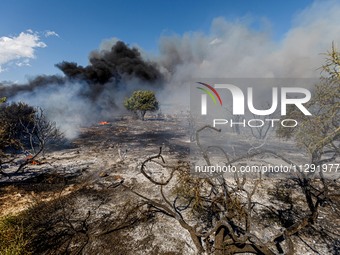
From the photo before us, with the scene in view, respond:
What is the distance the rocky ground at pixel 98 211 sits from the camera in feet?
23.1

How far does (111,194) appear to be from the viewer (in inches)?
418

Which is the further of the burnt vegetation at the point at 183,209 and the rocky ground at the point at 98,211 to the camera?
the rocky ground at the point at 98,211

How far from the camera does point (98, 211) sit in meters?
8.98

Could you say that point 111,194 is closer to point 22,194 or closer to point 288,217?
point 22,194

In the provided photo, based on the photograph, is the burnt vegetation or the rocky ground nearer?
the burnt vegetation

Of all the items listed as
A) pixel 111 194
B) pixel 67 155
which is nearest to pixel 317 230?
pixel 111 194

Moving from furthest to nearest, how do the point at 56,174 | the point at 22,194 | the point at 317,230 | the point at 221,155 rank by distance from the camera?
the point at 221,155, the point at 56,174, the point at 22,194, the point at 317,230

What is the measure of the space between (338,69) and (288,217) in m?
7.40

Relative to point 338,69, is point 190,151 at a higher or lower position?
lower

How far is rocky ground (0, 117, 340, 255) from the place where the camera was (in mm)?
7043

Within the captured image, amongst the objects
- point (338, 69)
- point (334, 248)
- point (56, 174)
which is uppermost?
point (338, 69)

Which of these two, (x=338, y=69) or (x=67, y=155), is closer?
(x=338, y=69)

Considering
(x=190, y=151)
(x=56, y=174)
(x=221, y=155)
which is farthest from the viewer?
(x=190, y=151)

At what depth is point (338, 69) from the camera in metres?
3.97
